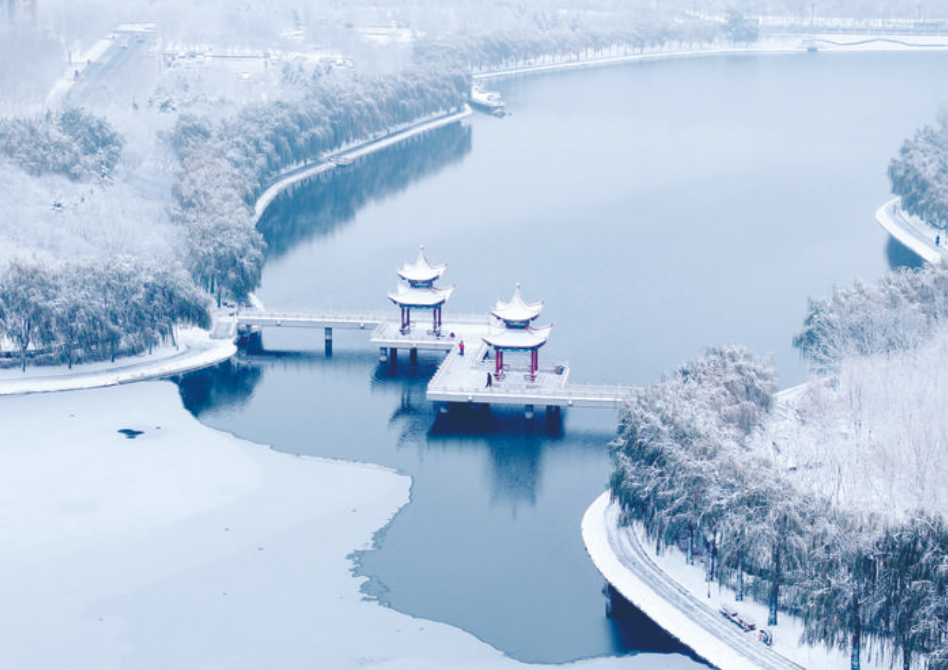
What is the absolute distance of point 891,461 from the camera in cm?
4766

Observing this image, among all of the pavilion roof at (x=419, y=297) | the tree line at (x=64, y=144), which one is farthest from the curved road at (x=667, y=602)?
the tree line at (x=64, y=144)

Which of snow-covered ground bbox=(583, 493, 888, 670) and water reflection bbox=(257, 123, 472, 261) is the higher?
water reflection bbox=(257, 123, 472, 261)

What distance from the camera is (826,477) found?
1873 inches

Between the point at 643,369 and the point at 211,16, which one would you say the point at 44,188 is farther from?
the point at 211,16

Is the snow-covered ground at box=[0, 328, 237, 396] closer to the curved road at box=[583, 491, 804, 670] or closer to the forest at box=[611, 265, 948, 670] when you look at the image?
the curved road at box=[583, 491, 804, 670]

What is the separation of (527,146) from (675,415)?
78.8 metres

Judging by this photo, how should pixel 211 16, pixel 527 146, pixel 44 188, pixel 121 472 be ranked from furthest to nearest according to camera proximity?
pixel 211 16, pixel 527 146, pixel 44 188, pixel 121 472

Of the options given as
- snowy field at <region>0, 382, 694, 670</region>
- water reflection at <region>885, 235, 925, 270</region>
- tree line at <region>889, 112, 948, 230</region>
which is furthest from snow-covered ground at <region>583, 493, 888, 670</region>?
tree line at <region>889, 112, 948, 230</region>

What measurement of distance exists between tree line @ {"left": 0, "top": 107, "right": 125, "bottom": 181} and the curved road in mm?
55838

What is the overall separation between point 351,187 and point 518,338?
163 feet

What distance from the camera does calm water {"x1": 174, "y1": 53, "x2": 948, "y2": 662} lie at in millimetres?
47594

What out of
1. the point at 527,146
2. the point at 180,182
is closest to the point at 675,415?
the point at 180,182

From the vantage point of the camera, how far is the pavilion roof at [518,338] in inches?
2384

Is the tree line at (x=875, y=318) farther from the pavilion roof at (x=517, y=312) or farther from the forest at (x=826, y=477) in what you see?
the pavilion roof at (x=517, y=312)
